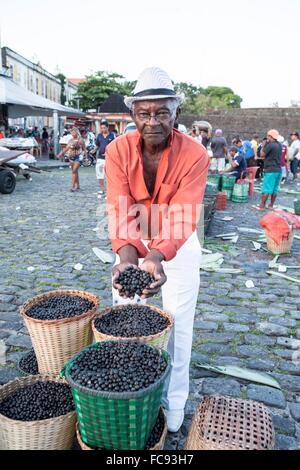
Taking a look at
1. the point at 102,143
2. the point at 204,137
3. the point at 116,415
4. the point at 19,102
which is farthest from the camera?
the point at 19,102

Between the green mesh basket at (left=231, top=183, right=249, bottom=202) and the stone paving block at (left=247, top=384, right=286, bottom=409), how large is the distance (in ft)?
31.5

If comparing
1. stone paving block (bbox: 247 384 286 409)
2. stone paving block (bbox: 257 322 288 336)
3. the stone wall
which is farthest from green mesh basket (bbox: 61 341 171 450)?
the stone wall

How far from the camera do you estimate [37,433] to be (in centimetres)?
236

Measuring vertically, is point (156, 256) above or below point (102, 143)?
below

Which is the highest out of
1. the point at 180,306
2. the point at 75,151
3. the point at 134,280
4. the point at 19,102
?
the point at 19,102

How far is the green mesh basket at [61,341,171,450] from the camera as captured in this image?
6.61 feet

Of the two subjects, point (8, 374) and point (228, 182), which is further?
point (228, 182)

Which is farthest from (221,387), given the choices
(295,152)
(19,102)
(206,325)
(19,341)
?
(295,152)

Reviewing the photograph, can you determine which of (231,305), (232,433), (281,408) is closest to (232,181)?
(231,305)

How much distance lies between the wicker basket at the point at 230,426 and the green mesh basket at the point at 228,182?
10.2 m

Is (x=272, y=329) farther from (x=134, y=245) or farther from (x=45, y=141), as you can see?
(x=45, y=141)

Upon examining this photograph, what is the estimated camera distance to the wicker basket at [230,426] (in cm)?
209

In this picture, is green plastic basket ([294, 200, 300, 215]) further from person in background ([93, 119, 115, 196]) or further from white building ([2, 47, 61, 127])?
white building ([2, 47, 61, 127])

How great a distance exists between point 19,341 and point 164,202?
2.26 meters
